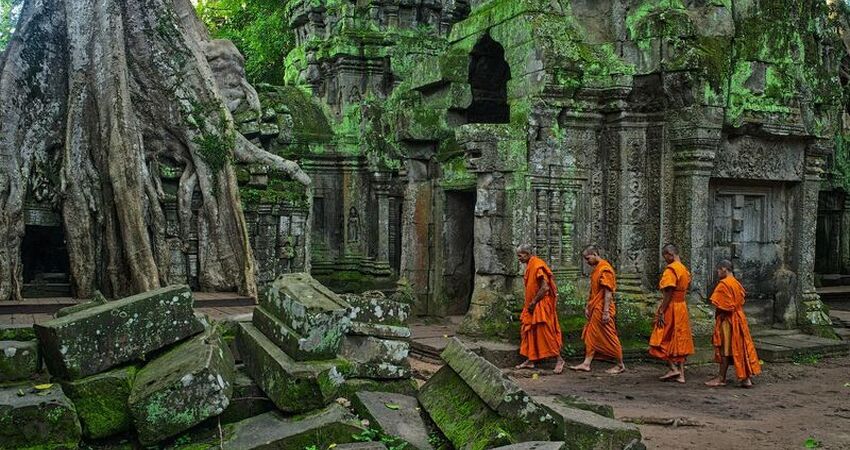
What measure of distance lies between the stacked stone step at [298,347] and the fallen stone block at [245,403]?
0.09 meters

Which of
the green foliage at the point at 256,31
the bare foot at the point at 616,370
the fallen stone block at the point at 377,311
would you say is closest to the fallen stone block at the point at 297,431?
the fallen stone block at the point at 377,311

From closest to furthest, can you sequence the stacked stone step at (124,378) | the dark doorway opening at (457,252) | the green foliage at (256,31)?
the stacked stone step at (124,378)
the dark doorway opening at (457,252)
the green foliage at (256,31)

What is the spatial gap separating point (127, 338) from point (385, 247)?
1012cm

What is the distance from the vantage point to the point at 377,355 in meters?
5.88

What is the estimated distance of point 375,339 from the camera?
5.96 metres

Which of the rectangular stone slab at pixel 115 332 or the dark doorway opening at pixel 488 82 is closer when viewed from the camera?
the rectangular stone slab at pixel 115 332

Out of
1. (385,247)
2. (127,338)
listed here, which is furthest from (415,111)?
(127,338)

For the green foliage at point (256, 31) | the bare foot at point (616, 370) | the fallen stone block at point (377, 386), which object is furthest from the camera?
the green foliage at point (256, 31)

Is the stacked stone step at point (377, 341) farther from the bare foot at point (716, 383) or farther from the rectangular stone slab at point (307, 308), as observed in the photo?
the bare foot at point (716, 383)

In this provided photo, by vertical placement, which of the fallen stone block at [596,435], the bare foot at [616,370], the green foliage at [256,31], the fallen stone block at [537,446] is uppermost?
the green foliage at [256,31]

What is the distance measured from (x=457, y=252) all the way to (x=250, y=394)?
7043mm

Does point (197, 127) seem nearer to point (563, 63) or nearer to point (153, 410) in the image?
point (563, 63)

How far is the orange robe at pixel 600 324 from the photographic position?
8812mm

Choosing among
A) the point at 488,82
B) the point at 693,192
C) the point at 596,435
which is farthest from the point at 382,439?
the point at 488,82
